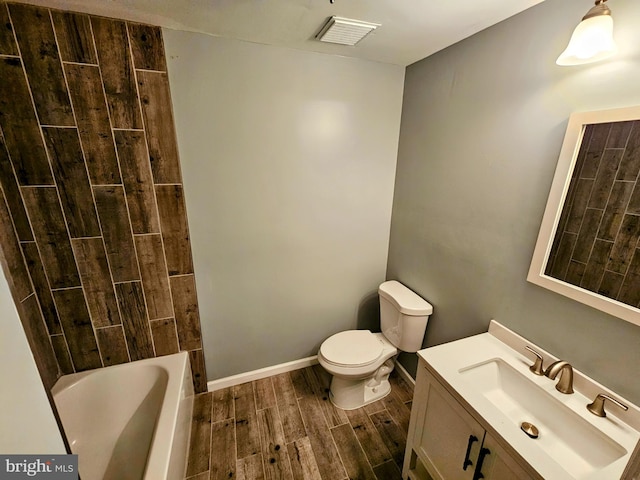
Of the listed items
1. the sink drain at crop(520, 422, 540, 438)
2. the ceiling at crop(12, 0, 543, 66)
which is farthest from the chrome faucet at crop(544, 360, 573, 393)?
the ceiling at crop(12, 0, 543, 66)

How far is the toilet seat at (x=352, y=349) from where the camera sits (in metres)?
1.79

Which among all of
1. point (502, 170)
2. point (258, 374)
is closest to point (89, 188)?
point (258, 374)

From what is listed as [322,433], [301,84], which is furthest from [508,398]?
[301,84]

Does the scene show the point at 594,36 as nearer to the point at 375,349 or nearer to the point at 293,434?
the point at 375,349

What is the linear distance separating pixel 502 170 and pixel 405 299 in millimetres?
984

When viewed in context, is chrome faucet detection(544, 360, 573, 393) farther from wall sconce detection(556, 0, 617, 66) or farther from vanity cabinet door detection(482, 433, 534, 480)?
wall sconce detection(556, 0, 617, 66)

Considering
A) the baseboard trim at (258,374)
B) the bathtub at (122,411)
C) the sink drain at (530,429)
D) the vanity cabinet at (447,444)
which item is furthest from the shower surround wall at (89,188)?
the sink drain at (530,429)

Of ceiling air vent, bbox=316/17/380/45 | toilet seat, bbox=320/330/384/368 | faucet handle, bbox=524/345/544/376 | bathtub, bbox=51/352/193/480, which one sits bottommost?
bathtub, bbox=51/352/193/480

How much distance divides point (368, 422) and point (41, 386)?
1831 millimetres

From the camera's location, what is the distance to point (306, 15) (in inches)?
49.3

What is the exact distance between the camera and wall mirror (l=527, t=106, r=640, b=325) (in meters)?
0.93

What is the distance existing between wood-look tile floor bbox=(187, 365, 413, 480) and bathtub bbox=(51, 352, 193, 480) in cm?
17

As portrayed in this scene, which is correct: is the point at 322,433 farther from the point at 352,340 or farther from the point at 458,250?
the point at 458,250

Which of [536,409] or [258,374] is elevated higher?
[536,409]
